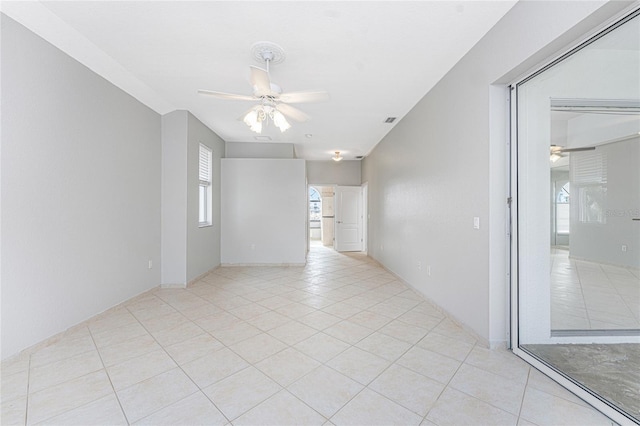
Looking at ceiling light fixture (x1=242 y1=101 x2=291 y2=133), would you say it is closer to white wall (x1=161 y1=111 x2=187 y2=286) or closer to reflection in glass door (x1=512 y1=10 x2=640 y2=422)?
white wall (x1=161 y1=111 x2=187 y2=286)

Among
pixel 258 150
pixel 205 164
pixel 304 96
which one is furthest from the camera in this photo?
pixel 258 150

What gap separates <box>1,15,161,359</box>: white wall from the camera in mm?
2055

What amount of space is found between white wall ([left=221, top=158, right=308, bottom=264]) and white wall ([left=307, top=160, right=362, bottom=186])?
2.49 m

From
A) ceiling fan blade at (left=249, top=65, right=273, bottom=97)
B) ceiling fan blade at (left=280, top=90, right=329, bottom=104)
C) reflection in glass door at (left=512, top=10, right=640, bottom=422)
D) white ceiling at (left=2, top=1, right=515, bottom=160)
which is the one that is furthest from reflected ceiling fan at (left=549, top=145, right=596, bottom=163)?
ceiling fan blade at (left=249, top=65, right=273, bottom=97)

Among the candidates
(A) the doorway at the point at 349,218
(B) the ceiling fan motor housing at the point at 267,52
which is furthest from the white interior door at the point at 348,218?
(B) the ceiling fan motor housing at the point at 267,52

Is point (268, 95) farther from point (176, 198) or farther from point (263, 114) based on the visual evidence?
point (176, 198)

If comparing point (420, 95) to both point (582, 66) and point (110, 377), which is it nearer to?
point (582, 66)

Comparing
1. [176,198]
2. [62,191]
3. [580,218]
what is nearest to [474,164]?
[580,218]

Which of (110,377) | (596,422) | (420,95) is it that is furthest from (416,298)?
(110,377)

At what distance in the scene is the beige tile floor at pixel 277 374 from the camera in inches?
60.1

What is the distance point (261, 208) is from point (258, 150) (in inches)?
54.2

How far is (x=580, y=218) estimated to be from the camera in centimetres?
236

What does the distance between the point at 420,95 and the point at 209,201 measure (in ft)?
13.4

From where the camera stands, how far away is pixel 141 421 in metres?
1.48
